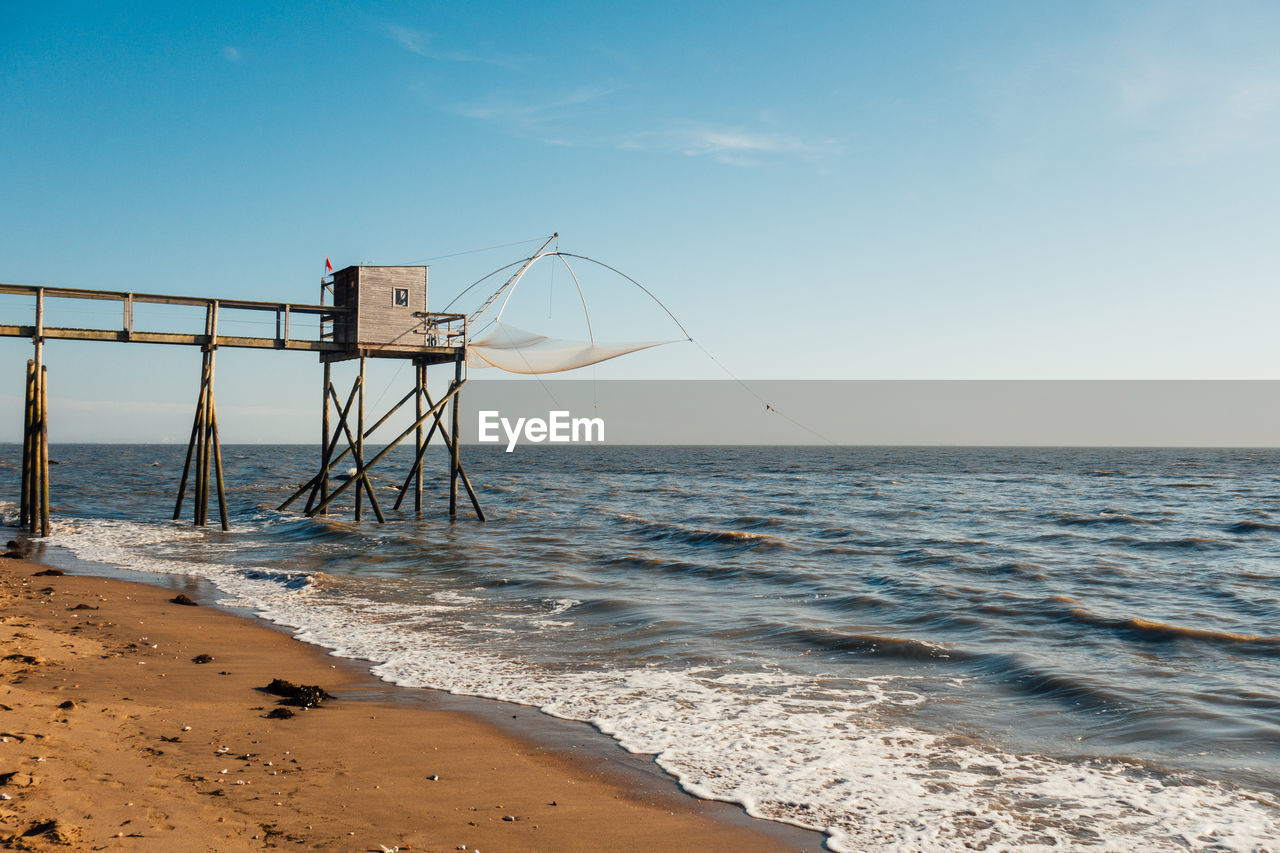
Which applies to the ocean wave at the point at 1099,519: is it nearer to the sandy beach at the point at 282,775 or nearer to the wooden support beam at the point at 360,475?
the wooden support beam at the point at 360,475

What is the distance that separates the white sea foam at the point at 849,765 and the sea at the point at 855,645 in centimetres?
3

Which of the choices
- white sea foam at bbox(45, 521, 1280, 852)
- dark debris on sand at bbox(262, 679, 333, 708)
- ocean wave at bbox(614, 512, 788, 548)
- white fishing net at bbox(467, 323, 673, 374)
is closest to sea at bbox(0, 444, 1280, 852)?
white sea foam at bbox(45, 521, 1280, 852)

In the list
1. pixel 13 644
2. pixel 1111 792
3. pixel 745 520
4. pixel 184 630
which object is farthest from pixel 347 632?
pixel 745 520

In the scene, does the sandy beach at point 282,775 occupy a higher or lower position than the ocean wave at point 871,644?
higher

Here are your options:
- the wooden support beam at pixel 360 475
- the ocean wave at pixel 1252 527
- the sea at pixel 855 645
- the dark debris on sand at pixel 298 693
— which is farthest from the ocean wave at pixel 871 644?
the ocean wave at pixel 1252 527

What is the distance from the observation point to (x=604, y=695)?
912cm

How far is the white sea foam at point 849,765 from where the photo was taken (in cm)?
599

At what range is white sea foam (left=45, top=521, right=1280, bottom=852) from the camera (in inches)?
236

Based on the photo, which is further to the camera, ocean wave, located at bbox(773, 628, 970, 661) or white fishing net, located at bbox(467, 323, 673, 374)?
white fishing net, located at bbox(467, 323, 673, 374)

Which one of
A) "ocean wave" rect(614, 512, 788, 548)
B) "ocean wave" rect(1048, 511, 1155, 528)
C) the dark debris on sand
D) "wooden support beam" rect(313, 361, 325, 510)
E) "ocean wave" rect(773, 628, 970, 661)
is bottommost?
"ocean wave" rect(614, 512, 788, 548)

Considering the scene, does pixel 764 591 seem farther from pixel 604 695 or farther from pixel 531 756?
pixel 531 756

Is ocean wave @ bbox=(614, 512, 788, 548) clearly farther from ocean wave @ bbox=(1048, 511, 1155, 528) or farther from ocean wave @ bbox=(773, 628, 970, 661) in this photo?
ocean wave @ bbox=(1048, 511, 1155, 528)

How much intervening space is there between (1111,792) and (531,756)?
15.3ft

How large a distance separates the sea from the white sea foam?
0.10ft
